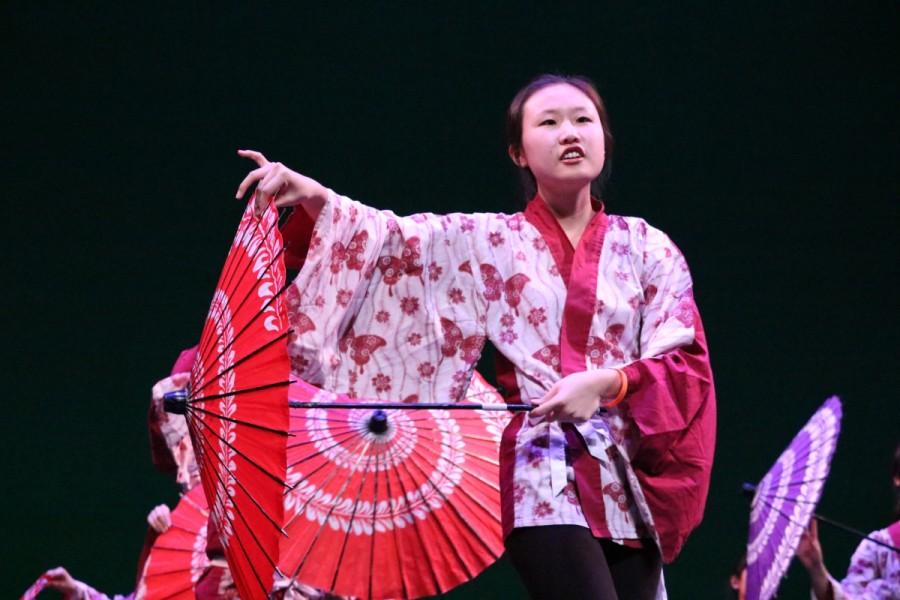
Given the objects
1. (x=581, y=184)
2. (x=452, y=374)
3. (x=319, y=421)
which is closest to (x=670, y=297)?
(x=581, y=184)

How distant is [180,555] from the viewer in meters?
3.08

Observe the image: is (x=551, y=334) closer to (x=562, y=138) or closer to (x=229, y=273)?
(x=562, y=138)

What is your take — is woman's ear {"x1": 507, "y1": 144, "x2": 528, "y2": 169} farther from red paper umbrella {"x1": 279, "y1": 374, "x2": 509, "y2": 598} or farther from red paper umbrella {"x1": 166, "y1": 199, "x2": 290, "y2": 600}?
red paper umbrella {"x1": 279, "y1": 374, "x2": 509, "y2": 598}

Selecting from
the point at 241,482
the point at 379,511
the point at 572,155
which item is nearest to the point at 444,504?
the point at 379,511

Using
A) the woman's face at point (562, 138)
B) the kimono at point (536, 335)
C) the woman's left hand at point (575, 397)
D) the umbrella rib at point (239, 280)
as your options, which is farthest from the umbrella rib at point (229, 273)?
the woman's face at point (562, 138)

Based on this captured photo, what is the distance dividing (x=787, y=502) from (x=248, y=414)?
151cm

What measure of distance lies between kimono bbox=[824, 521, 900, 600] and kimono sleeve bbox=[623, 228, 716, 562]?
1421 mm

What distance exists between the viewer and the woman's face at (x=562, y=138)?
79.7 inches

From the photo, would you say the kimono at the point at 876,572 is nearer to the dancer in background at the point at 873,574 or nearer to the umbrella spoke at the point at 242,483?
the dancer in background at the point at 873,574

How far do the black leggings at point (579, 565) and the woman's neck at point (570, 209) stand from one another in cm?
54

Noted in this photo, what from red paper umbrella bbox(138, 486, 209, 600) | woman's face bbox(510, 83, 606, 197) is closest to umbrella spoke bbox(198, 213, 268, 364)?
woman's face bbox(510, 83, 606, 197)

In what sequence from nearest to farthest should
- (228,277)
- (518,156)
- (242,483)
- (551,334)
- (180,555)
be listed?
(242,483) < (228,277) < (551,334) < (518,156) < (180,555)

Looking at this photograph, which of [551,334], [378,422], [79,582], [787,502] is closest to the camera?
[551,334]

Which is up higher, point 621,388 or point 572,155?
point 572,155
